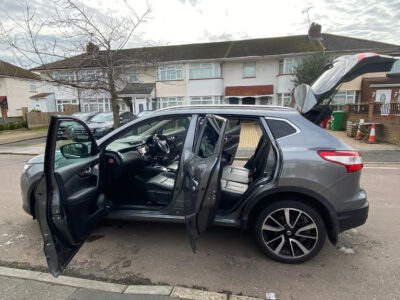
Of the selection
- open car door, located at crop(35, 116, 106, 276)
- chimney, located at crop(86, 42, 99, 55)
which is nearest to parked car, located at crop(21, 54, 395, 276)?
open car door, located at crop(35, 116, 106, 276)

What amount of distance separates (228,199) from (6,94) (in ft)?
111

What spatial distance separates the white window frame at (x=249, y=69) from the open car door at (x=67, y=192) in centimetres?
1982

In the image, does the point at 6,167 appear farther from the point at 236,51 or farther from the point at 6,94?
the point at 6,94

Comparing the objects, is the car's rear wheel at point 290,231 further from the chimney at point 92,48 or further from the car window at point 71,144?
the chimney at point 92,48

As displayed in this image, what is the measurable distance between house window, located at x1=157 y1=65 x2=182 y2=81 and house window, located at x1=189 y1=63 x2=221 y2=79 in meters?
1.08

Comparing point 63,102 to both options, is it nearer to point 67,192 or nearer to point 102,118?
point 102,118

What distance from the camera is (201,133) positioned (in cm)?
263

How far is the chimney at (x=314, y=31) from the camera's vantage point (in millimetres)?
21422

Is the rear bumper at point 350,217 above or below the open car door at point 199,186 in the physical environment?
below

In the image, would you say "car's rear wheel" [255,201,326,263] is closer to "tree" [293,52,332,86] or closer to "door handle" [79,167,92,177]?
"door handle" [79,167,92,177]

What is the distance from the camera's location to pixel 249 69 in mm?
20750

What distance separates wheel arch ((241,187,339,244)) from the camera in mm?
2451

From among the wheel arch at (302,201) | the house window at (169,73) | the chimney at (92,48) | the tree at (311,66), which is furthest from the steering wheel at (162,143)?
the house window at (169,73)

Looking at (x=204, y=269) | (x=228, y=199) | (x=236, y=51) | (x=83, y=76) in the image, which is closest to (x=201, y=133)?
(x=228, y=199)
